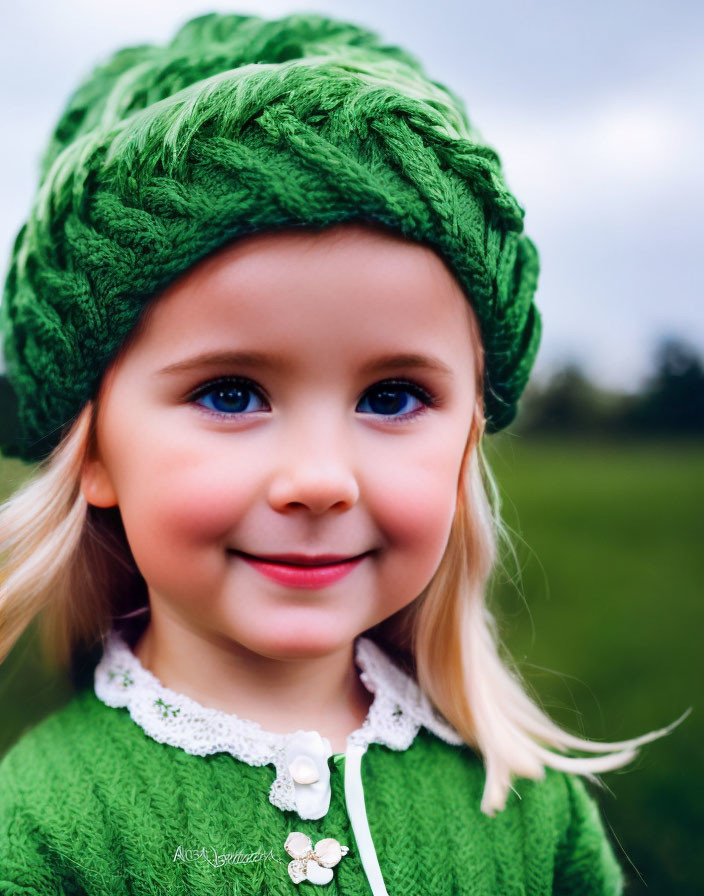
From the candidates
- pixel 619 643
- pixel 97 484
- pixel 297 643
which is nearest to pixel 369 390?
pixel 297 643

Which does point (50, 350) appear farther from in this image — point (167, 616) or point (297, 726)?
point (297, 726)

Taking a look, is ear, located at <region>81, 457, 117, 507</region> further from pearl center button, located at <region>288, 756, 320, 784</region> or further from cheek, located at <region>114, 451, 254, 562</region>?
pearl center button, located at <region>288, 756, 320, 784</region>

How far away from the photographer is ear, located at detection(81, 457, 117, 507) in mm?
1588

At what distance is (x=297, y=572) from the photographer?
4.63ft

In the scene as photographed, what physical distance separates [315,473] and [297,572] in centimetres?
19

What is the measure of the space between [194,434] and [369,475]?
0.91 ft

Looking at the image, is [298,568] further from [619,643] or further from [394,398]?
[619,643]

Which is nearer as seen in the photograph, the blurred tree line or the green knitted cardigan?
the green knitted cardigan

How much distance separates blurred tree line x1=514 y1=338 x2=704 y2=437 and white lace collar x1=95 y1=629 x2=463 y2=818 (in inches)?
450

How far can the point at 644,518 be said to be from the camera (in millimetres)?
9273

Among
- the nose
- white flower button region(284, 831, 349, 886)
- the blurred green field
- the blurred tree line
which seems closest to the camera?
the nose

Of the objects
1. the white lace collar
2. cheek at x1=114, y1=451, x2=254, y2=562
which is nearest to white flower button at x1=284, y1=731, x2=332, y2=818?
the white lace collar

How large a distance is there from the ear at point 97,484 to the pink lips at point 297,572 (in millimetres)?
318

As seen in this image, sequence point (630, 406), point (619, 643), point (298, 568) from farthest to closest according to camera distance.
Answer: point (630, 406)
point (619, 643)
point (298, 568)
